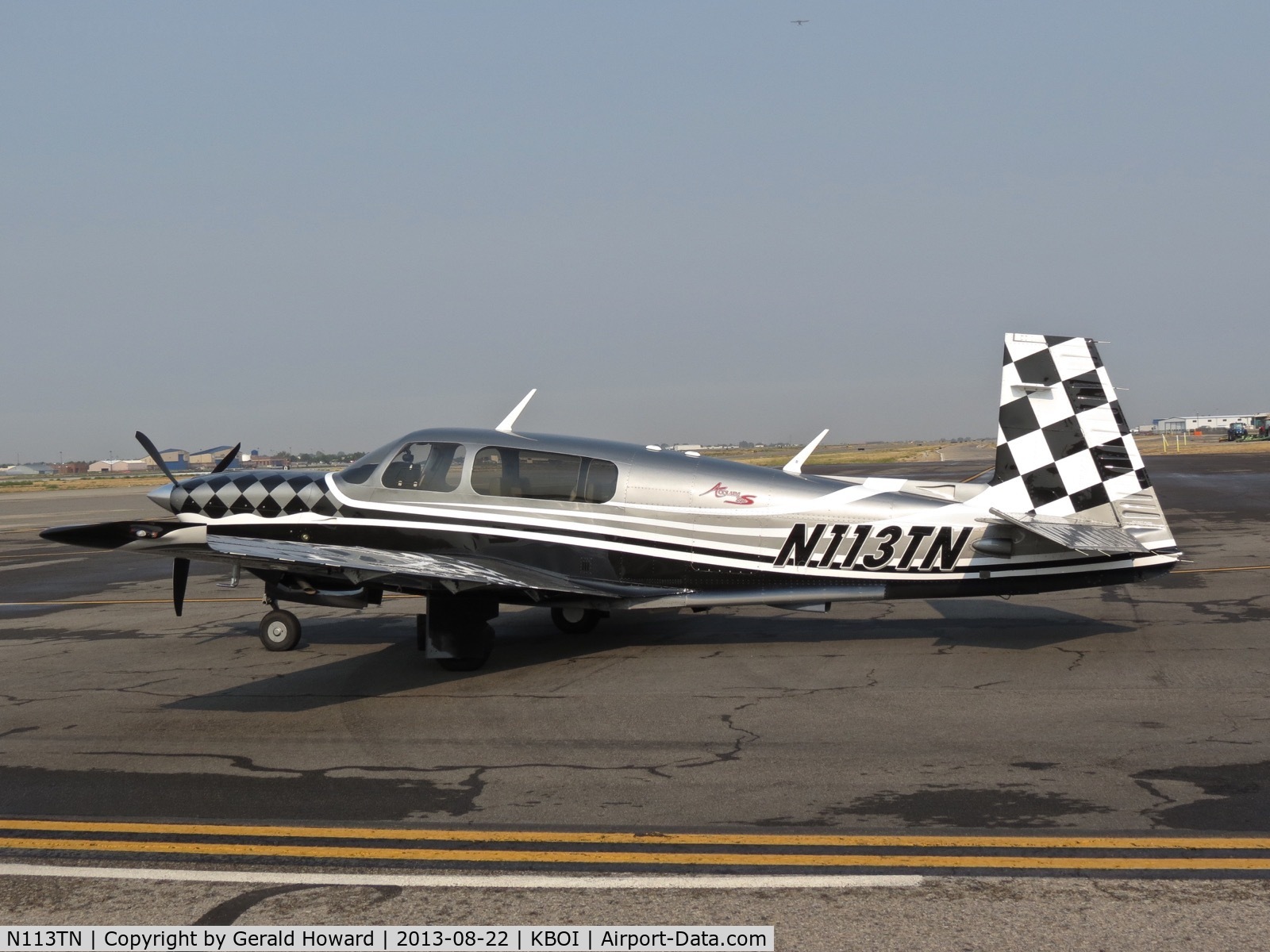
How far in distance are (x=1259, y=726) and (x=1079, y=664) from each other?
217 centimetres

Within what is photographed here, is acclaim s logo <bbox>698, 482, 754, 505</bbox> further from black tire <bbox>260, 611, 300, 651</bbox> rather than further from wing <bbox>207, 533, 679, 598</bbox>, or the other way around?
black tire <bbox>260, 611, 300, 651</bbox>

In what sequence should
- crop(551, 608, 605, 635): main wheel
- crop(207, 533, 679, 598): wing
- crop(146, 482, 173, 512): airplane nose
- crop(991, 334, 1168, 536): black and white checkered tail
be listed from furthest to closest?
crop(146, 482, 173, 512): airplane nose
crop(551, 608, 605, 635): main wheel
crop(991, 334, 1168, 536): black and white checkered tail
crop(207, 533, 679, 598): wing

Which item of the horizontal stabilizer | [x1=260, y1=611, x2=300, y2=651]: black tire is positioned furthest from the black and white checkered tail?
[x1=260, y1=611, x2=300, y2=651]: black tire

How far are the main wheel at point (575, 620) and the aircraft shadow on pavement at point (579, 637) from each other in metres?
0.11

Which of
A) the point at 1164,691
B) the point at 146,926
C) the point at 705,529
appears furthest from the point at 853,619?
the point at 146,926

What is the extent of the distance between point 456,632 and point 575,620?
2209 millimetres

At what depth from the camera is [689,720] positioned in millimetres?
7852

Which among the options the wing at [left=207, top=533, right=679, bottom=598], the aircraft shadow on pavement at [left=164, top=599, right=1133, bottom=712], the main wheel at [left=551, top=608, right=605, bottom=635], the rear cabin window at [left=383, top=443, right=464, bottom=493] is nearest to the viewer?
the wing at [left=207, top=533, right=679, bottom=598]

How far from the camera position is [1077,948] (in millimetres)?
4016

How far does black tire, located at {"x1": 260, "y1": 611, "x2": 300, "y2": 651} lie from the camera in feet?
36.3

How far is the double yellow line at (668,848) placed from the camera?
16.0 ft

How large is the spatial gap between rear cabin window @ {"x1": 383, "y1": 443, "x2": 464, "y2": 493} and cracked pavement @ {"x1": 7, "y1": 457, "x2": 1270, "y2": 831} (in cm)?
175
